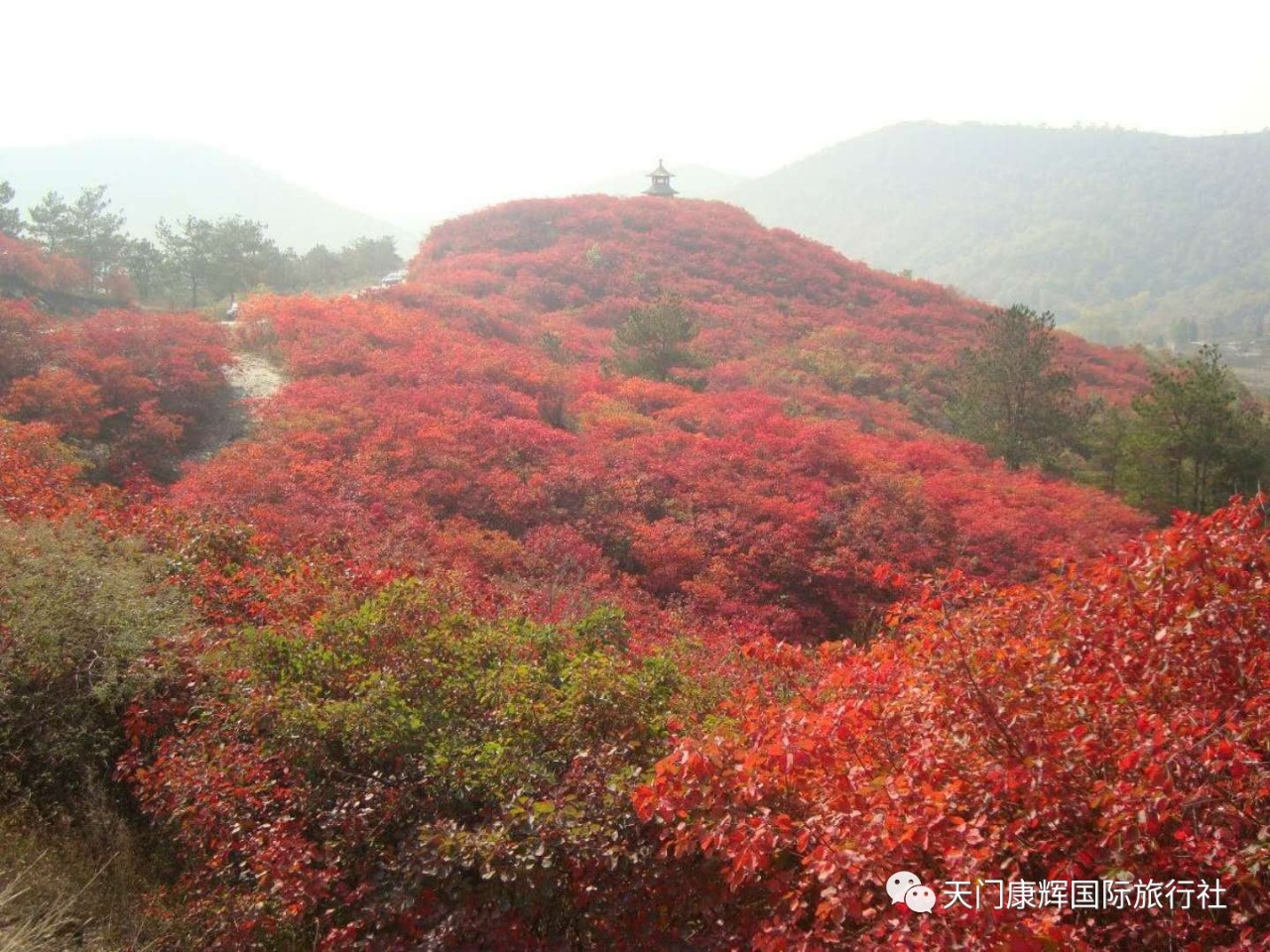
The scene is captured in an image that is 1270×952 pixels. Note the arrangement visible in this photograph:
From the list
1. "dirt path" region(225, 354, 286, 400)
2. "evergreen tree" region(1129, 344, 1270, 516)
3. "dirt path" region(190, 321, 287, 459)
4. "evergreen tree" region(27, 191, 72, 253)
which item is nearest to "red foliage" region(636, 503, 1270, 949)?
"dirt path" region(190, 321, 287, 459)

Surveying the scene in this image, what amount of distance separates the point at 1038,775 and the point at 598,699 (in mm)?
2641

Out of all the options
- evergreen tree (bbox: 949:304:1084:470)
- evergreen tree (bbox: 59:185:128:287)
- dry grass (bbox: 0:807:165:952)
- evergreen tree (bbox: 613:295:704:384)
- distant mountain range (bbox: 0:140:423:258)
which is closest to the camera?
dry grass (bbox: 0:807:165:952)

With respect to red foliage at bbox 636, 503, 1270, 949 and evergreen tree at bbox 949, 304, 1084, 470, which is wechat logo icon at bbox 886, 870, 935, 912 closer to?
red foliage at bbox 636, 503, 1270, 949

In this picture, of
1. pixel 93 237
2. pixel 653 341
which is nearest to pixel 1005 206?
pixel 653 341

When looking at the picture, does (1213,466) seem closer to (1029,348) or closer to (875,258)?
(1029,348)

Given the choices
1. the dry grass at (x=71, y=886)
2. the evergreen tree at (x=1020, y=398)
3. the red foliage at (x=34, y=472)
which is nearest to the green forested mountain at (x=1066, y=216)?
the evergreen tree at (x=1020, y=398)

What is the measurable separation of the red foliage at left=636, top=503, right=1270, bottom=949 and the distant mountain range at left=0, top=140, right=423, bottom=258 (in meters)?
150

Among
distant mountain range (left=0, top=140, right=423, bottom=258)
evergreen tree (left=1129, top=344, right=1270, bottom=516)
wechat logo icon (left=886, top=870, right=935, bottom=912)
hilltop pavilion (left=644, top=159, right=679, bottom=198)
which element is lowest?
evergreen tree (left=1129, top=344, right=1270, bottom=516)

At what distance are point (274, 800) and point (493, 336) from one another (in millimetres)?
18672

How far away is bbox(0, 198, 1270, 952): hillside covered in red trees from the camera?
10.3ft

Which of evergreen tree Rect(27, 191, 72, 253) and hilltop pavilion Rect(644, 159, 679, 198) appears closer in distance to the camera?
evergreen tree Rect(27, 191, 72, 253)

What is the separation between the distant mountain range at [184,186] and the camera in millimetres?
144625

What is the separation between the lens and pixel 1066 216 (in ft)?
417

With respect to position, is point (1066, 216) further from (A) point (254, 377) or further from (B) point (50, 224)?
(A) point (254, 377)
